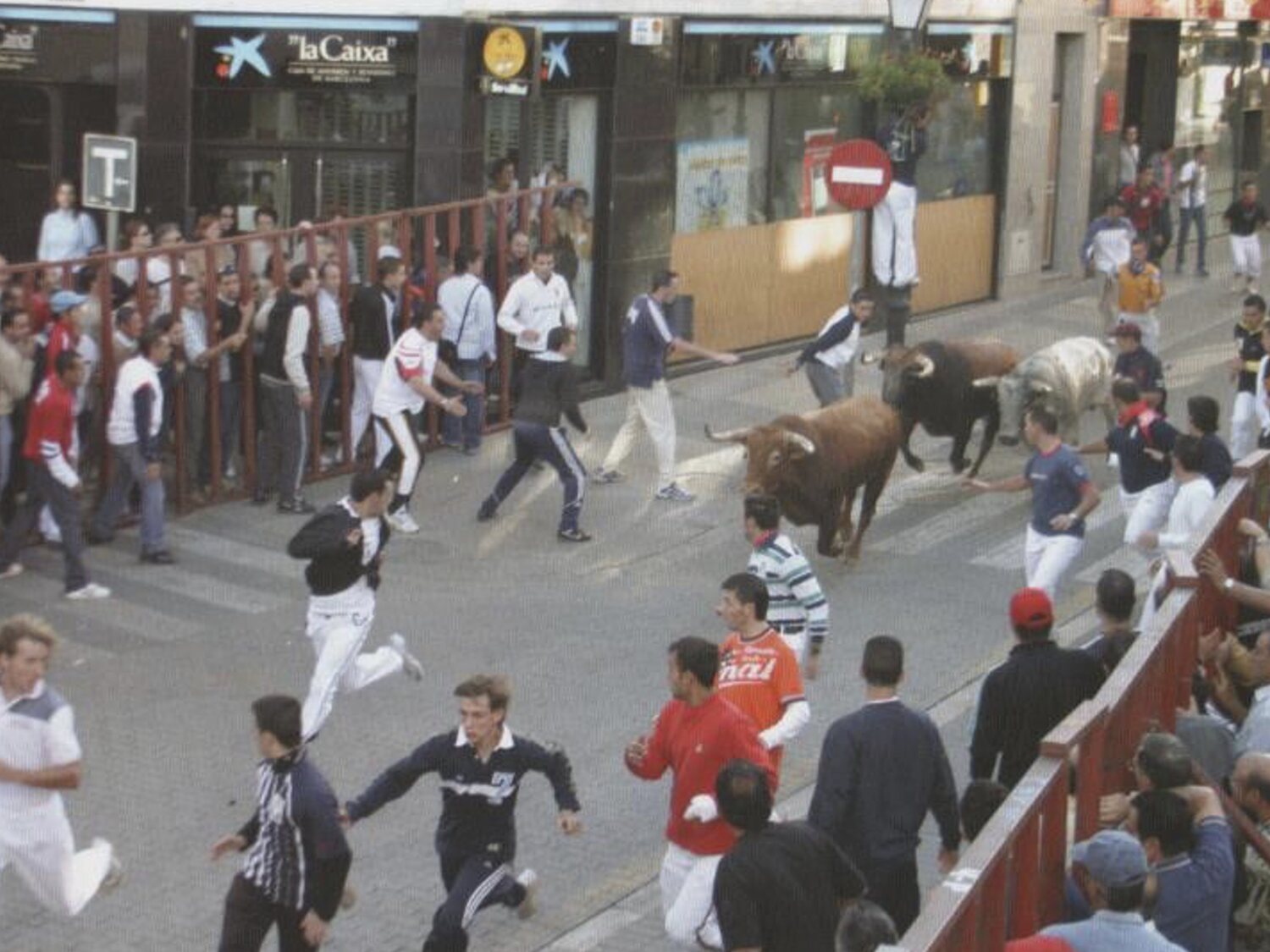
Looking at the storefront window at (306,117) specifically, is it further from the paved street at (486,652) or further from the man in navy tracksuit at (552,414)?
the man in navy tracksuit at (552,414)

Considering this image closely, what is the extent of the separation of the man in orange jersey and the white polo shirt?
276cm

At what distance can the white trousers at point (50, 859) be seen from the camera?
993 centimetres

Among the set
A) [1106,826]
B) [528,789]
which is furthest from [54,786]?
[1106,826]

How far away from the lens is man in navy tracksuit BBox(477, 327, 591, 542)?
17641mm

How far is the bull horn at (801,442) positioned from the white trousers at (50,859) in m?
7.29

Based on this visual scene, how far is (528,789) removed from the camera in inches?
503

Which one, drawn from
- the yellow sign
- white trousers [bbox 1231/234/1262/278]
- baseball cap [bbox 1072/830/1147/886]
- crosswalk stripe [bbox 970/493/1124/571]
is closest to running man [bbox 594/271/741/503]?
crosswalk stripe [bbox 970/493/1124/571]

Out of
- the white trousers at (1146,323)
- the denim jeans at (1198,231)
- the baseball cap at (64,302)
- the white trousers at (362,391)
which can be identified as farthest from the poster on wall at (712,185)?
the denim jeans at (1198,231)

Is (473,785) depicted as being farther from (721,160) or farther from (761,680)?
(721,160)

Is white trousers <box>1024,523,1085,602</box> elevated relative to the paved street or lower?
elevated

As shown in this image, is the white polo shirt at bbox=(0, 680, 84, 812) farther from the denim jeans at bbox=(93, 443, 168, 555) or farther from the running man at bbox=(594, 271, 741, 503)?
the running man at bbox=(594, 271, 741, 503)

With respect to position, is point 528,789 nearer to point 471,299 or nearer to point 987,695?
point 987,695

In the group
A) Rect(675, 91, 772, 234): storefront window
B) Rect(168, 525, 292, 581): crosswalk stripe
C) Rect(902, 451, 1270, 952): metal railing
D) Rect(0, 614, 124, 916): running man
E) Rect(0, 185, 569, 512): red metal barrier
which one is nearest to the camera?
Rect(902, 451, 1270, 952): metal railing

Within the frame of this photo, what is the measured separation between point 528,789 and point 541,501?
6617mm
